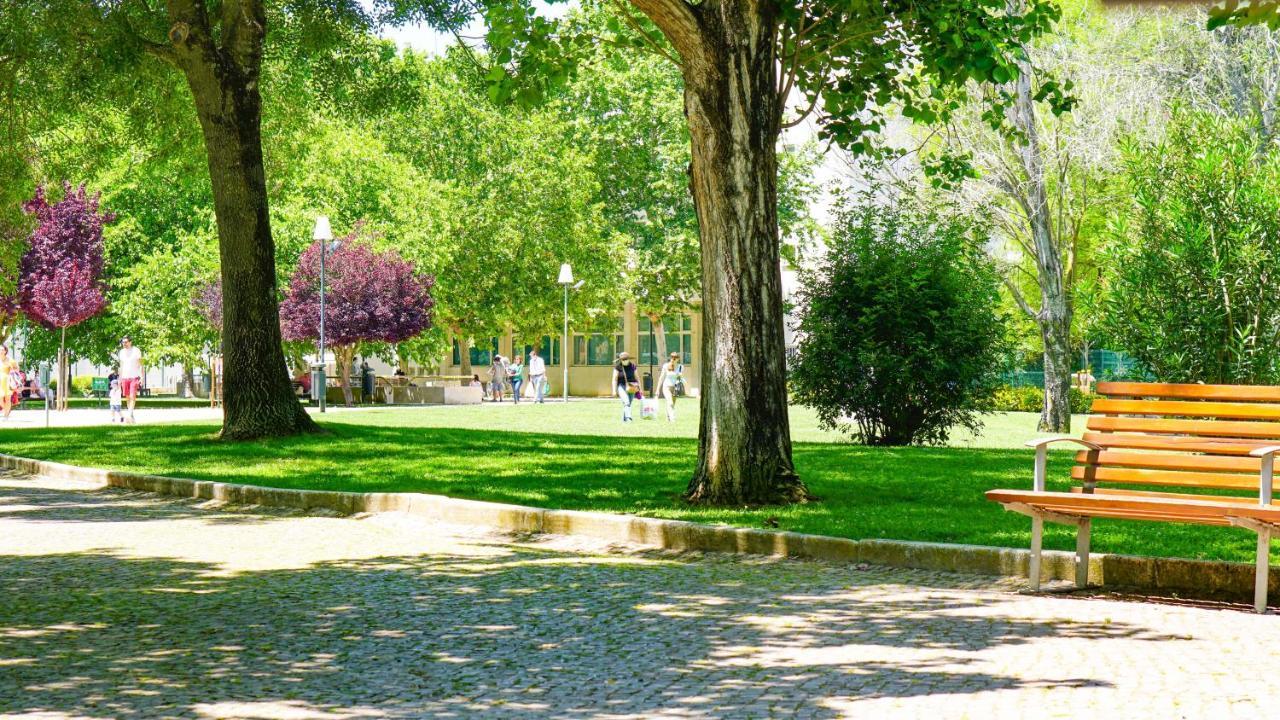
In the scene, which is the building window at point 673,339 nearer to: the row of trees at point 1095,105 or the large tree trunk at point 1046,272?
the large tree trunk at point 1046,272

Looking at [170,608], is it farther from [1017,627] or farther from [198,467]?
[198,467]

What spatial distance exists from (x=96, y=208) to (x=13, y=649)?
4763 cm

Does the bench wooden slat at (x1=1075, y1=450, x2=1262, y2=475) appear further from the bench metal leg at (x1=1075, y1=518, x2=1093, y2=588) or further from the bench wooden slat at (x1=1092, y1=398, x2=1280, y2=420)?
the bench metal leg at (x1=1075, y1=518, x2=1093, y2=588)

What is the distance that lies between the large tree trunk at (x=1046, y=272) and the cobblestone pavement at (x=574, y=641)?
71.9 feet

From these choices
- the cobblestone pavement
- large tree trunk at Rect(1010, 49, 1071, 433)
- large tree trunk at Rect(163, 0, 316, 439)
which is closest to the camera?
the cobblestone pavement

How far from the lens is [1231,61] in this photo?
29578 mm

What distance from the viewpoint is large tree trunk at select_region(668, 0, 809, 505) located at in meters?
11.7

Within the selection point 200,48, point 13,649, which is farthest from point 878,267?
point 13,649

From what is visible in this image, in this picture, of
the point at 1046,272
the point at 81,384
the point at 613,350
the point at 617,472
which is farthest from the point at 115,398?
the point at 81,384

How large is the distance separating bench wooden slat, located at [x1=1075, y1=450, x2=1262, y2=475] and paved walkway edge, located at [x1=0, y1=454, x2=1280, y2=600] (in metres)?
0.51

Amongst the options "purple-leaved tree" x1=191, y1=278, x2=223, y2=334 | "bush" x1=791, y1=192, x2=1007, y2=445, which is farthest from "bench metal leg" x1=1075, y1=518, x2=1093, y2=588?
"purple-leaved tree" x1=191, y1=278, x2=223, y2=334

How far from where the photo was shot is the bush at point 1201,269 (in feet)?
61.0

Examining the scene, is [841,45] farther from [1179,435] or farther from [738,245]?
[1179,435]

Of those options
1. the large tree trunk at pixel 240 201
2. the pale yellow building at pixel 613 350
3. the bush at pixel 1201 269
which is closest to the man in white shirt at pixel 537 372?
the pale yellow building at pixel 613 350
